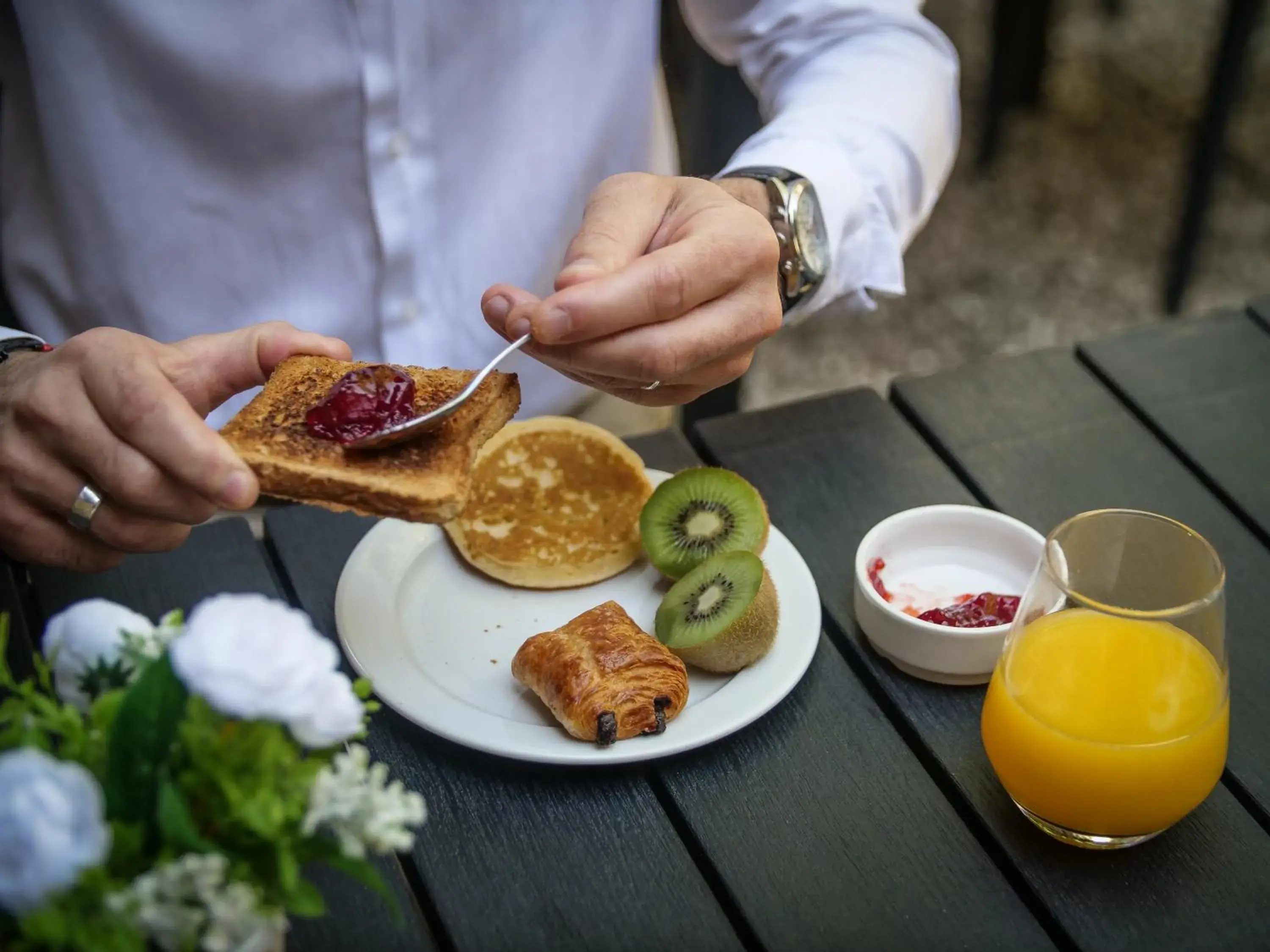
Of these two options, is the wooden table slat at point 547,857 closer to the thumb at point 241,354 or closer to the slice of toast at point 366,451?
the slice of toast at point 366,451

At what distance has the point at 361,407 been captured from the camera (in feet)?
3.26

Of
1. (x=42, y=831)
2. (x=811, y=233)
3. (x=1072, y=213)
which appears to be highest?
(x=42, y=831)

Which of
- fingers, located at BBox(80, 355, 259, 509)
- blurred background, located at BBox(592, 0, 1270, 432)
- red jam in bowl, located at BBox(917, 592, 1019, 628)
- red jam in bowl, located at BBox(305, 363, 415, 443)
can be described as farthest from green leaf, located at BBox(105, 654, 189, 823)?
blurred background, located at BBox(592, 0, 1270, 432)

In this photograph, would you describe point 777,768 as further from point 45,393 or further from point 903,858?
point 45,393

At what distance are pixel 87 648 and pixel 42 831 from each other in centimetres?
16

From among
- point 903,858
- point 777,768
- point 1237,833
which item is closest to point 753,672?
point 777,768

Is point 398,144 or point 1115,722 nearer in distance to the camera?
point 1115,722

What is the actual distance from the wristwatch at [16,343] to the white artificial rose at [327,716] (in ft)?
2.34

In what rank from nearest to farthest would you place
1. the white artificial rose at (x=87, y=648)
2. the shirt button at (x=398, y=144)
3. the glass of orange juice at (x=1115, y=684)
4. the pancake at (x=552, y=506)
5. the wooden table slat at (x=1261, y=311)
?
the white artificial rose at (x=87, y=648), the glass of orange juice at (x=1115, y=684), the pancake at (x=552, y=506), the shirt button at (x=398, y=144), the wooden table slat at (x=1261, y=311)

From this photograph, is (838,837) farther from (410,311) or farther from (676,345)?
(410,311)

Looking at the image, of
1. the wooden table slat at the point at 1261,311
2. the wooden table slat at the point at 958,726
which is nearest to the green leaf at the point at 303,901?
the wooden table slat at the point at 958,726

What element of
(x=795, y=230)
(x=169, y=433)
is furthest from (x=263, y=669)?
(x=795, y=230)

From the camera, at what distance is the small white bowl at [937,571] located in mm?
1037

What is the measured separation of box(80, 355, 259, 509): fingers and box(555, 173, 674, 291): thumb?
12.0 inches
